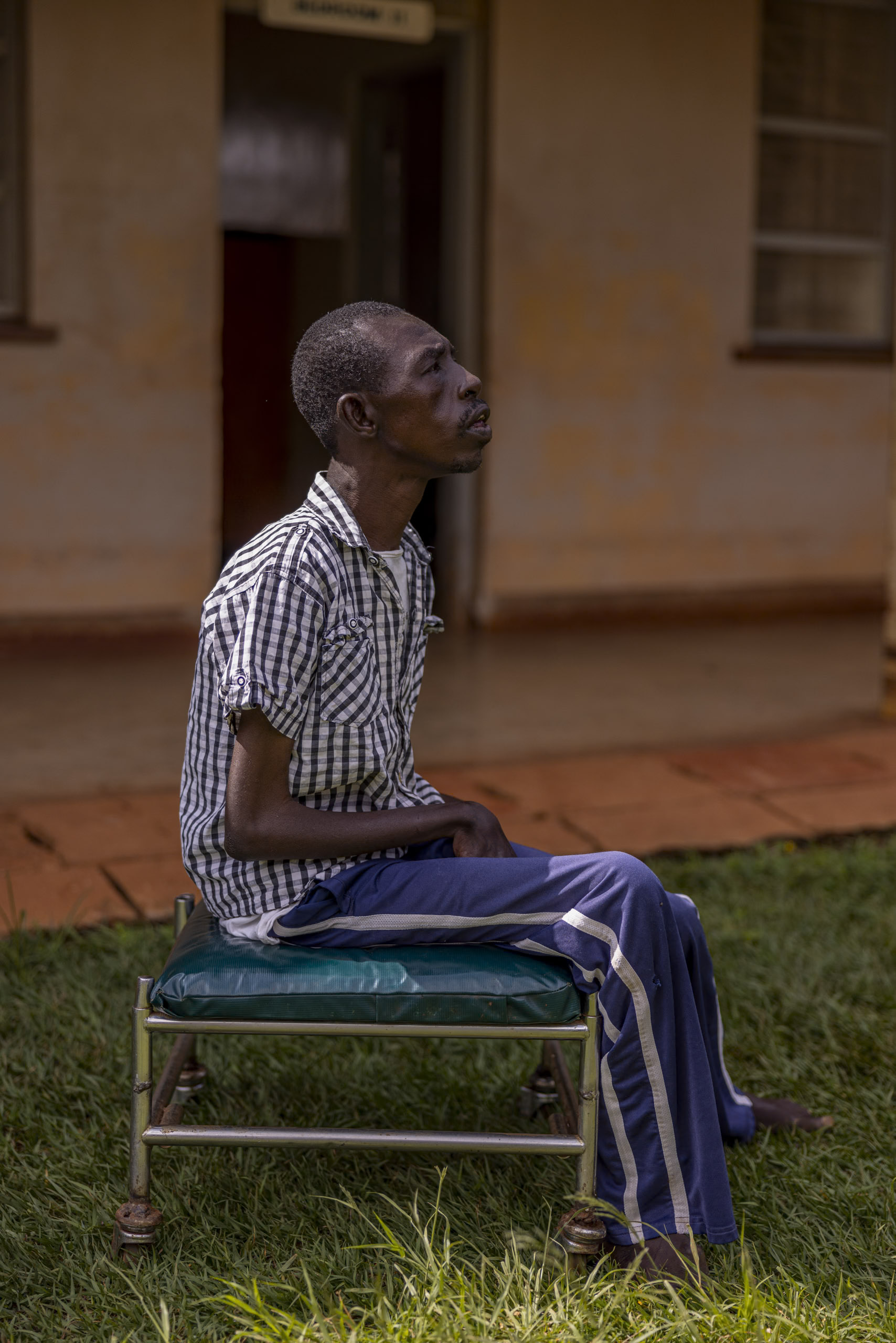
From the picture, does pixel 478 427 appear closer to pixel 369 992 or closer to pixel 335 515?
pixel 335 515

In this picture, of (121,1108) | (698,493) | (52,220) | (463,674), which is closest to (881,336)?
(698,493)

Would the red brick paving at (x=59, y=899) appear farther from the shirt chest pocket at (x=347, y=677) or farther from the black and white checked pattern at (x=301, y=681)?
the shirt chest pocket at (x=347, y=677)

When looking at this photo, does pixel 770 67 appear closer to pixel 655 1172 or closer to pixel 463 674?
pixel 463 674

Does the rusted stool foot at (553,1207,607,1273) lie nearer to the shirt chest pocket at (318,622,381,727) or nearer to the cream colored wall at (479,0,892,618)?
the shirt chest pocket at (318,622,381,727)

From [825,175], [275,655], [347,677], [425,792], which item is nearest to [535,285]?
[825,175]

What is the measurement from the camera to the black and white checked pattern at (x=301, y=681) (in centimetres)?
224

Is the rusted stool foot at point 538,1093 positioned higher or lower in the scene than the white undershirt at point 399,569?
lower

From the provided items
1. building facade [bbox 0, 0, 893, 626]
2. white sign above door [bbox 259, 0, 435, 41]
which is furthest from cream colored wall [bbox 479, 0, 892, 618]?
white sign above door [bbox 259, 0, 435, 41]

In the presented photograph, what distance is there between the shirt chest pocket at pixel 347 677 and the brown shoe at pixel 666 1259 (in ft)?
2.90

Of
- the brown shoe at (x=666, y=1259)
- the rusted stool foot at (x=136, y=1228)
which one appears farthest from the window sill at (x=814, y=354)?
the rusted stool foot at (x=136, y=1228)

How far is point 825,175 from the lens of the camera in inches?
327

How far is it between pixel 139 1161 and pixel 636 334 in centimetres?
623

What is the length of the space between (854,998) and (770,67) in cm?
609

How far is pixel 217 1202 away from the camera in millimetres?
2510
